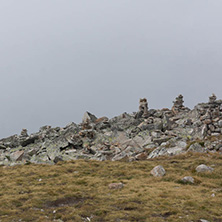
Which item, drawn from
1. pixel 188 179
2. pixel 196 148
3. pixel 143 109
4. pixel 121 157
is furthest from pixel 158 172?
pixel 143 109

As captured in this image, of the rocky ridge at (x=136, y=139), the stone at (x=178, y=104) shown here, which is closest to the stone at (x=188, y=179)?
the rocky ridge at (x=136, y=139)

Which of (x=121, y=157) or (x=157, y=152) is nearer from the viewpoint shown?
(x=157, y=152)

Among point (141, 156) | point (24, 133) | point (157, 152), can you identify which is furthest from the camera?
point (24, 133)

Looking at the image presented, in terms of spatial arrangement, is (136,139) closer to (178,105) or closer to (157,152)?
(157,152)

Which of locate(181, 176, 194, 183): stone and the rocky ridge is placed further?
the rocky ridge

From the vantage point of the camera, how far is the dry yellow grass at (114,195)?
45.8 feet

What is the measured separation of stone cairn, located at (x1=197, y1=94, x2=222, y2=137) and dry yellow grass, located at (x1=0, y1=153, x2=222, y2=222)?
42.4ft

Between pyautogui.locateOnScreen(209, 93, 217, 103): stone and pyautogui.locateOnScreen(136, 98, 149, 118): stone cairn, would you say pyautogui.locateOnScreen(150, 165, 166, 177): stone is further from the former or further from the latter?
pyautogui.locateOnScreen(209, 93, 217, 103): stone

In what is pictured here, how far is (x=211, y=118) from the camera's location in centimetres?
4588

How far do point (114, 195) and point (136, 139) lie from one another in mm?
25160

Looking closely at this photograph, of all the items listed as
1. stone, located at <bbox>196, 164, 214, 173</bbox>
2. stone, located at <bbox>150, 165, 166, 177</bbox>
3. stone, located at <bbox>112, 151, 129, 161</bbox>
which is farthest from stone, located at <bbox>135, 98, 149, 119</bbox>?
stone, located at <bbox>196, 164, 214, 173</bbox>

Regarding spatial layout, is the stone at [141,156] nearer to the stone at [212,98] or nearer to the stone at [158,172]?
the stone at [158,172]

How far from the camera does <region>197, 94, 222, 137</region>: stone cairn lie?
40175 mm

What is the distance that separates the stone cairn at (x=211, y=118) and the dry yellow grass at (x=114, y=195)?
42.4 ft
